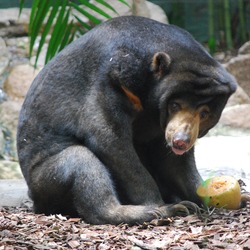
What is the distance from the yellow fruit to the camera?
585 centimetres

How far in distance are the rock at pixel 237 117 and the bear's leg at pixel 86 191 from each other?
577 cm

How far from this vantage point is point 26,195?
700cm

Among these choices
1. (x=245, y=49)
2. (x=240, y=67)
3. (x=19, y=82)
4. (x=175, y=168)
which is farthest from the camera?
(x=245, y=49)

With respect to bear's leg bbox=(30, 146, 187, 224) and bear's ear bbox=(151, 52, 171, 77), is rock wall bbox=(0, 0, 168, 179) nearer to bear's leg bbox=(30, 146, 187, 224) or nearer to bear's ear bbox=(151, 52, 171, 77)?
bear's leg bbox=(30, 146, 187, 224)

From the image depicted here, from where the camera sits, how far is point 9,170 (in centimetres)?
1027

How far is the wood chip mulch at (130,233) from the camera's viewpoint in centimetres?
471

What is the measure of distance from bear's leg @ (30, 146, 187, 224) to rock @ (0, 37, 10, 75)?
646cm

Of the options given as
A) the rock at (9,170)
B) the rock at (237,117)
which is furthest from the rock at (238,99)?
the rock at (9,170)

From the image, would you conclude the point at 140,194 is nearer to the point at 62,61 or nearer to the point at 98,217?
the point at 98,217

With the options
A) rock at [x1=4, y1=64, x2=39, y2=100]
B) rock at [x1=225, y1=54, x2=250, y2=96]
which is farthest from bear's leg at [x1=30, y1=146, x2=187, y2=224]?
rock at [x1=225, y1=54, x2=250, y2=96]

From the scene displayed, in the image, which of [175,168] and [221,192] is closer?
[221,192]

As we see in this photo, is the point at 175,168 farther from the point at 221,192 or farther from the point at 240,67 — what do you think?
the point at 240,67

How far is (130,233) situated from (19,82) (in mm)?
7285

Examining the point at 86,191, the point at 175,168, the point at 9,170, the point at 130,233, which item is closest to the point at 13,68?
the point at 9,170
